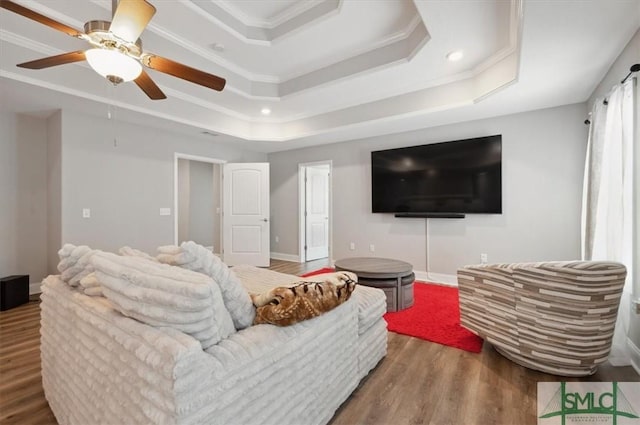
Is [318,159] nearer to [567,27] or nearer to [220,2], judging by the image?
[220,2]

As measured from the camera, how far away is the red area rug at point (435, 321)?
2.46 metres

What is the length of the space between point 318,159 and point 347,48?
252 cm

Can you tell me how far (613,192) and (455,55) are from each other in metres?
1.94

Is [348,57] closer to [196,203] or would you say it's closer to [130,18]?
[130,18]

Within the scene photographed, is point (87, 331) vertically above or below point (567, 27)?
below

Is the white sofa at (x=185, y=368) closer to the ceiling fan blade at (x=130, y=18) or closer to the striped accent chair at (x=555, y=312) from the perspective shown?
the striped accent chair at (x=555, y=312)

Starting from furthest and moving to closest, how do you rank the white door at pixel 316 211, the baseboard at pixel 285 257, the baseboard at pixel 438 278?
the white door at pixel 316 211 → the baseboard at pixel 285 257 → the baseboard at pixel 438 278

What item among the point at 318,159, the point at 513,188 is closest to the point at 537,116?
the point at 513,188

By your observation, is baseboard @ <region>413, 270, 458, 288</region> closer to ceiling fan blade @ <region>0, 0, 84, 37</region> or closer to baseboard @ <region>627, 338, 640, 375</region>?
baseboard @ <region>627, 338, 640, 375</region>

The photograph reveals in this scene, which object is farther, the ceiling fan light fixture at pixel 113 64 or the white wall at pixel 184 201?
the white wall at pixel 184 201

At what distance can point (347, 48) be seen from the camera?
3350mm

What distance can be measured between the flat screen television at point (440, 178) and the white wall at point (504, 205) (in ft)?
0.49

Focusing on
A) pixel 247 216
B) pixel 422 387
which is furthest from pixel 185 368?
pixel 247 216

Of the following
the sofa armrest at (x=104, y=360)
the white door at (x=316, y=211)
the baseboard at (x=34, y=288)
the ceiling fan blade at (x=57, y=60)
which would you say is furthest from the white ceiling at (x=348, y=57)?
the sofa armrest at (x=104, y=360)
